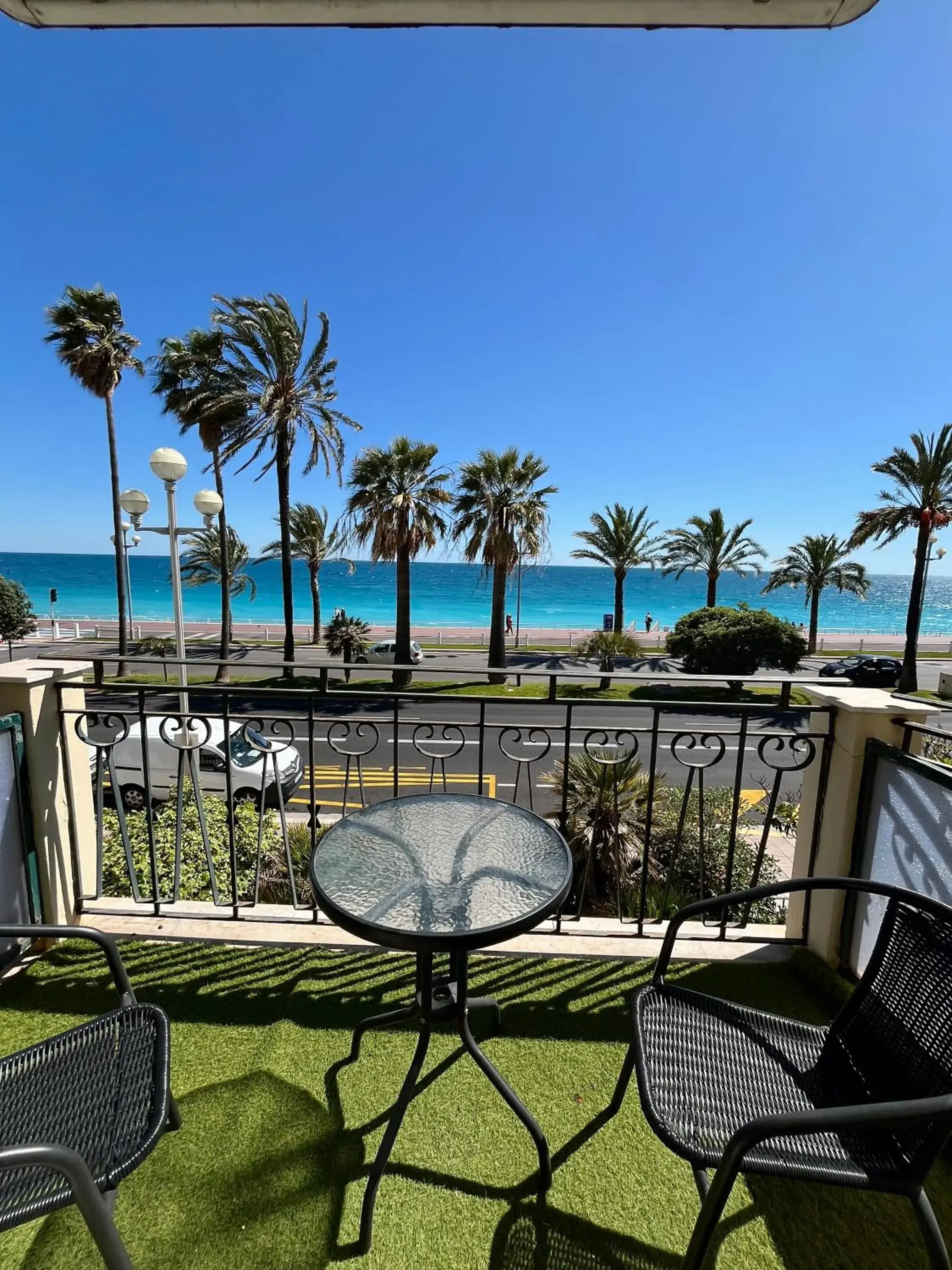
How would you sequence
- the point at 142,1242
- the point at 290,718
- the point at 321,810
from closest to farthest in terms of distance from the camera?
the point at 142,1242 → the point at 290,718 → the point at 321,810

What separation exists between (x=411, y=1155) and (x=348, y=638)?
17.2 m

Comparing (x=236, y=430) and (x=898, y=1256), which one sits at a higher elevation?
(x=236, y=430)

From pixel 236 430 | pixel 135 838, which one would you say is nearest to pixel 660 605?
pixel 236 430

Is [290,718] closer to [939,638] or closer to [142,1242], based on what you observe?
[142,1242]

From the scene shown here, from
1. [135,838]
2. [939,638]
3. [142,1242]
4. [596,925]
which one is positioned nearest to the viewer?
[142,1242]

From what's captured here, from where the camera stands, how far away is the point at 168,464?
8055mm

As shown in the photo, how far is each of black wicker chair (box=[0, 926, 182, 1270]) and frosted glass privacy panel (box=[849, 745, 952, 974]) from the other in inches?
79.9

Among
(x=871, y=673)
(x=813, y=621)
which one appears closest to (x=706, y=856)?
(x=871, y=673)

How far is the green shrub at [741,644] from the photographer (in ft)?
57.8

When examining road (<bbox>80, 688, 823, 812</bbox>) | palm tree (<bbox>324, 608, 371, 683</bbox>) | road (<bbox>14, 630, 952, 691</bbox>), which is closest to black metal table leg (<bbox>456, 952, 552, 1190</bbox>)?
road (<bbox>80, 688, 823, 812</bbox>)

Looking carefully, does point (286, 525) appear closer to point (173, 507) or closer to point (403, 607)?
point (403, 607)

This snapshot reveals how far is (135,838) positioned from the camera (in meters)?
4.53

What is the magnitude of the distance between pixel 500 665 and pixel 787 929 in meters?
16.6

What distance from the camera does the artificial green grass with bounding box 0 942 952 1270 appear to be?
129 centimetres
